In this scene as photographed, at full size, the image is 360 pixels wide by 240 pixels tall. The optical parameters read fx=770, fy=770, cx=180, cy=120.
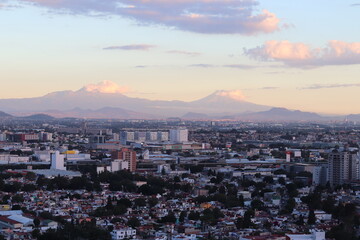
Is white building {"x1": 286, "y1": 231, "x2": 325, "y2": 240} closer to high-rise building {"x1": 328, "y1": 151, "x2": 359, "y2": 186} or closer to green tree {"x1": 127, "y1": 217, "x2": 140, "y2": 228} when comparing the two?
green tree {"x1": 127, "y1": 217, "x2": 140, "y2": 228}

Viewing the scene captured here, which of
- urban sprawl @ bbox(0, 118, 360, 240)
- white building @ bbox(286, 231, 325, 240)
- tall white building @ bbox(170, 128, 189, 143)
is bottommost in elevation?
urban sprawl @ bbox(0, 118, 360, 240)

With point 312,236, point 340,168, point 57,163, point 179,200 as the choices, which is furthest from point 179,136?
point 312,236

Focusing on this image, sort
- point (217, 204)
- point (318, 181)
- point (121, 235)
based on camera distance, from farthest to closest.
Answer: point (318, 181) → point (217, 204) → point (121, 235)

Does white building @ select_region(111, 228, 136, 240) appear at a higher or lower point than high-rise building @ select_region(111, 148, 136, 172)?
lower

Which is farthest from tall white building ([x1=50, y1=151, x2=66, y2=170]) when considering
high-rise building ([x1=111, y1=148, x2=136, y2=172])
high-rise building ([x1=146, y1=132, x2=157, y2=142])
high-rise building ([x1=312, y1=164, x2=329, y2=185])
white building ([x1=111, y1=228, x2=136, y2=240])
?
high-rise building ([x1=146, y1=132, x2=157, y2=142])

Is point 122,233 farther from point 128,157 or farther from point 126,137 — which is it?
point 126,137

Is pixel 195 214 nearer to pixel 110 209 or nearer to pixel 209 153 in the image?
pixel 110 209

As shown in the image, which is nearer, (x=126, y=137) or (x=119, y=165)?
(x=119, y=165)

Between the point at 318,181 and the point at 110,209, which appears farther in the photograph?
the point at 318,181

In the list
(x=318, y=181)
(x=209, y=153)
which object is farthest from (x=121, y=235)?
(x=209, y=153)
